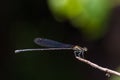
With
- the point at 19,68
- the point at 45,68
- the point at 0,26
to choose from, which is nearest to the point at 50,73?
the point at 45,68

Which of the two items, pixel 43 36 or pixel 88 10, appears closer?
pixel 88 10

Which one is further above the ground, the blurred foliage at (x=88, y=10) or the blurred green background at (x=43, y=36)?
the blurred foliage at (x=88, y=10)

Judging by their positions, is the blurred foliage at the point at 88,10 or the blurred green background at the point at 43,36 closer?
the blurred foliage at the point at 88,10

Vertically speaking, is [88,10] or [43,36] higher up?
[88,10]

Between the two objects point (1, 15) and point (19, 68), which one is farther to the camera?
point (1, 15)

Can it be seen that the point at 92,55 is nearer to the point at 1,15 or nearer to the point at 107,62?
the point at 107,62

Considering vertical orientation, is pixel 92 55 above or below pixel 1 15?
below

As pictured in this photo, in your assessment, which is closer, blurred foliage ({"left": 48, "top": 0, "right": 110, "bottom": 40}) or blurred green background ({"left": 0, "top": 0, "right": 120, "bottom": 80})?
blurred foliage ({"left": 48, "top": 0, "right": 110, "bottom": 40})

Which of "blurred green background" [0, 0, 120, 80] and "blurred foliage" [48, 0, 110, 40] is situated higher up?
"blurred foliage" [48, 0, 110, 40]
